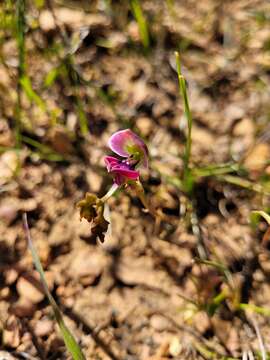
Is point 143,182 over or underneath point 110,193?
underneath

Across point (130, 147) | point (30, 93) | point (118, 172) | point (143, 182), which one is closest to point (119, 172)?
point (118, 172)

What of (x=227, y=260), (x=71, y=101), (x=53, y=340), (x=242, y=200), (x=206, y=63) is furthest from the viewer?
(x=206, y=63)

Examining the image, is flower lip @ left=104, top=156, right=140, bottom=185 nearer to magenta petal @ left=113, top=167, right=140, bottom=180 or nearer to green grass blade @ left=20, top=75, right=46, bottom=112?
magenta petal @ left=113, top=167, right=140, bottom=180

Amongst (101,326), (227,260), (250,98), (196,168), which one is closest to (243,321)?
(227,260)

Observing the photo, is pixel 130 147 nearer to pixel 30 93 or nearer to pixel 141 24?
pixel 30 93

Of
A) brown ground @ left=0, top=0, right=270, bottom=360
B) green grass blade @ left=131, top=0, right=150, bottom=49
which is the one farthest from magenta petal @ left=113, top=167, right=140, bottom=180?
green grass blade @ left=131, top=0, right=150, bottom=49

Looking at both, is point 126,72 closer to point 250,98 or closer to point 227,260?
point 250,98

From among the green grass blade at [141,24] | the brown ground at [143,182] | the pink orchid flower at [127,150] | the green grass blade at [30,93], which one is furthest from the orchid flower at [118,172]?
the green grass blade at [141,24]
